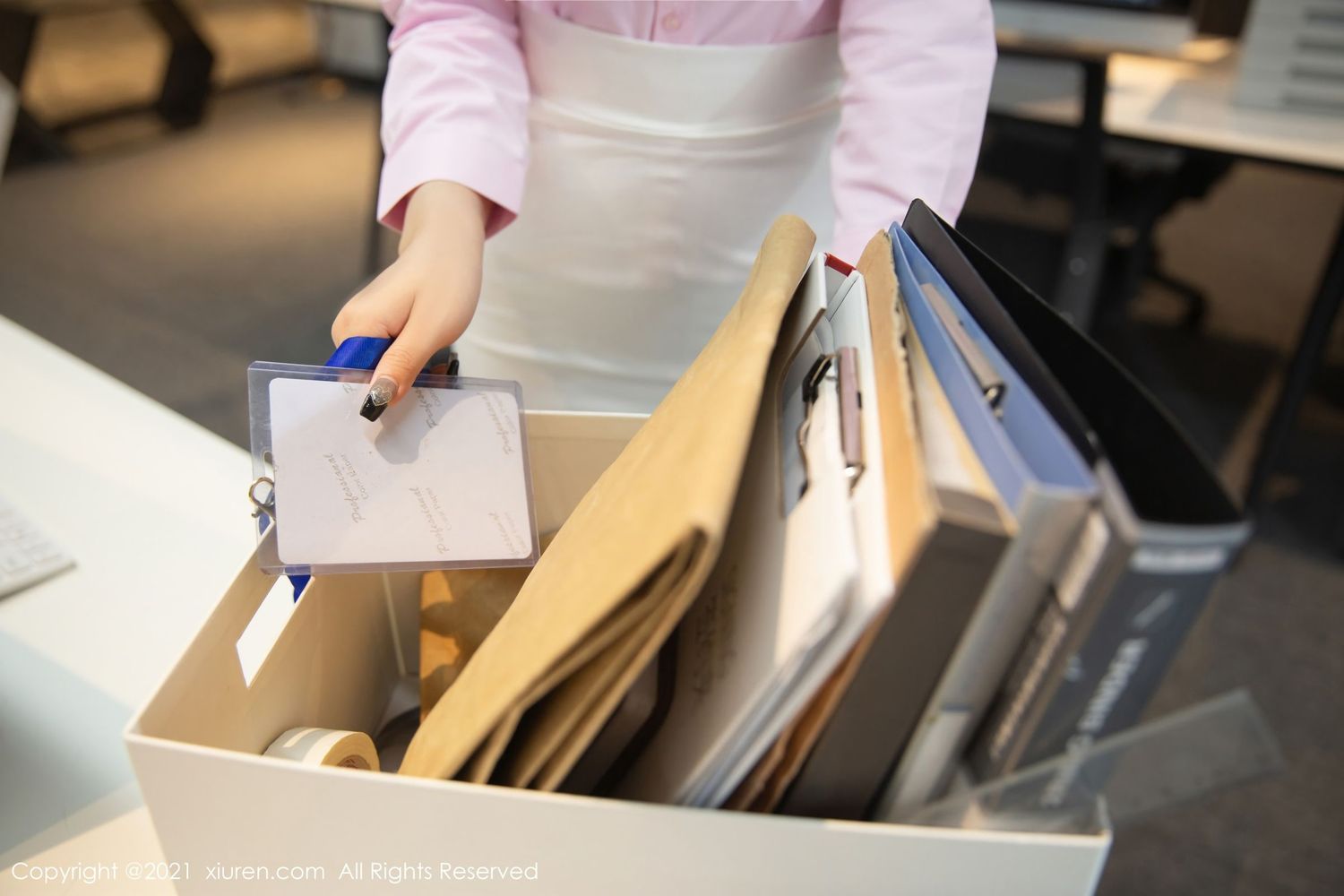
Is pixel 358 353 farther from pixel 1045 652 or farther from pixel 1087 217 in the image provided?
pixel 1087 217

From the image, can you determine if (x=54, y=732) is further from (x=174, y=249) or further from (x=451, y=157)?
(x=174, y=249)

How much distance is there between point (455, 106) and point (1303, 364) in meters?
1.69

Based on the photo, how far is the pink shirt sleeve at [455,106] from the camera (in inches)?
29.2

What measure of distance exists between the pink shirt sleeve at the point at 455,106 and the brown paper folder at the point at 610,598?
15.1 inches

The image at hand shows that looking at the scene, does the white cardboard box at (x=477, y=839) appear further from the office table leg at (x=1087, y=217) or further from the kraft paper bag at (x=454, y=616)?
the office table leg at (x=1087, y=217)

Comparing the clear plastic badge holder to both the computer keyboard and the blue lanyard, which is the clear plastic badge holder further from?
the computer keyboard

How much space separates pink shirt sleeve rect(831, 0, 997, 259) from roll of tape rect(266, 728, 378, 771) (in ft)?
1.49

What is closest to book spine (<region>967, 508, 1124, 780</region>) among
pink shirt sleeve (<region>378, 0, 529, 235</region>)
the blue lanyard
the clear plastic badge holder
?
the clear plastic badge holder

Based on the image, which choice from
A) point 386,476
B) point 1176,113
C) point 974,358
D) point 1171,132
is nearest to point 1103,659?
point 974,358

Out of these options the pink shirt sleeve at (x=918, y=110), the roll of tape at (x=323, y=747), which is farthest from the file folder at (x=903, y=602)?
the pink shirt sleeve at (x=918, y=110)

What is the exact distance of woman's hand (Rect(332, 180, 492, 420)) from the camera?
543mm

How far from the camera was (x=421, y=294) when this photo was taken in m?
0.61

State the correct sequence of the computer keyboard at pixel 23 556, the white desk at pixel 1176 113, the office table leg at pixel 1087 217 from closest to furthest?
the computer keyboard at pixel 23 556 → the white desk at pixel 1176 113 → the office table leg at pixel 1087 217

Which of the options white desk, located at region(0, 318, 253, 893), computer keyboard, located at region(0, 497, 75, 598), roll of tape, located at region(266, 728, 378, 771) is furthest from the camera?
computer keyboard, located at region(0, 497, 75, 598)
